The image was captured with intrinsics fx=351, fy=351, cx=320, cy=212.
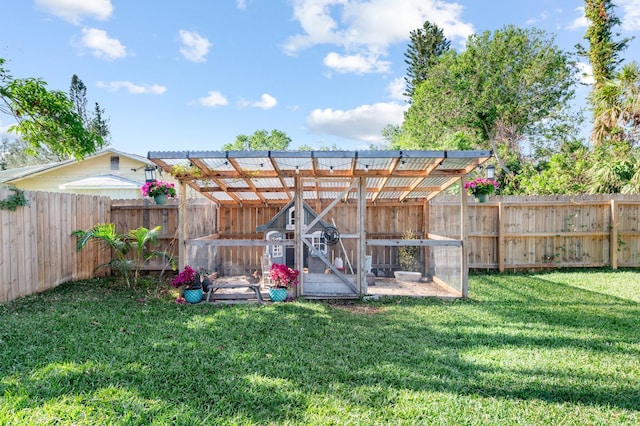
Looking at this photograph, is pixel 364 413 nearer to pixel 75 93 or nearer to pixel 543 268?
pixel 543 268

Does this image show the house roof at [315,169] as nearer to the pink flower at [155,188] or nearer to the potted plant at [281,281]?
the pink flower at [155,188]

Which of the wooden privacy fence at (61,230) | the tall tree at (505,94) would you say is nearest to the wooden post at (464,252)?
the wooden privacy fence at (61,230)

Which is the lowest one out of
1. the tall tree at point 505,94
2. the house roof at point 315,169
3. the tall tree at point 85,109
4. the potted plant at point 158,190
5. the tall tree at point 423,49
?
the potted plant at point 158,190

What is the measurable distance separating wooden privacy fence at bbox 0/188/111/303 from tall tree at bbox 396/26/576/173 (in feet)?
46.8

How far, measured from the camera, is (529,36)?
16203mm

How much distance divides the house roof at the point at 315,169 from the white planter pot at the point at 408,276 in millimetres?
1759

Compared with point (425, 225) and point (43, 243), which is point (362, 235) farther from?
point (43, 243)

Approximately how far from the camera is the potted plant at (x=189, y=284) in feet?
18.2

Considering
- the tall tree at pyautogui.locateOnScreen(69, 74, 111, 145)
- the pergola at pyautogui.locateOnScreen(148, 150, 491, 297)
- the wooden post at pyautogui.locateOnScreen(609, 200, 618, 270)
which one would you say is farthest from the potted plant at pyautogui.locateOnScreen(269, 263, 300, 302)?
the tall tree at pyautogui.locateOnScreen(69, 74, 111, 145)

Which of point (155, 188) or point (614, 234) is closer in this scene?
point (155, 188)

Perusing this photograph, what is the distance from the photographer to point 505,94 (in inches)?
635

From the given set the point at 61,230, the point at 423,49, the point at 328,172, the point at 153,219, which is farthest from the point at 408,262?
the point at 423,49

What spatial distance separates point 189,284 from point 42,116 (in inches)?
178

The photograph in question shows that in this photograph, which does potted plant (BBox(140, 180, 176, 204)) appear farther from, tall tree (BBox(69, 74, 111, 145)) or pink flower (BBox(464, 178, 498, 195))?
tall tree (BBox(69, 74, 111, 145))
